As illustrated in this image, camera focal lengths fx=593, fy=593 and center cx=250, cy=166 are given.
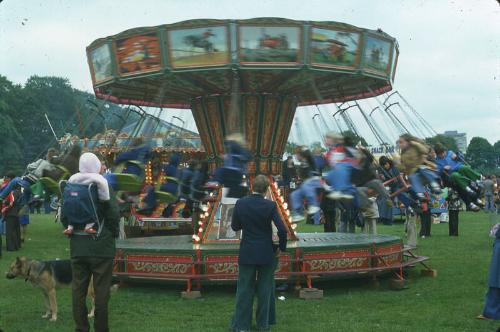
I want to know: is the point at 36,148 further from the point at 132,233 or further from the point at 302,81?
the point at 302,81

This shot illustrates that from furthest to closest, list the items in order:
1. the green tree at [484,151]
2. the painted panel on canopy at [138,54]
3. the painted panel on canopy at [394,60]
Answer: the green tree at [484,151]
the painted panel on canopy at [394,60]
the painted panel on canopy at [138,54]

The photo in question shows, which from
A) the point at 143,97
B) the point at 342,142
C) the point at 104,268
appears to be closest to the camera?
the point at 104,268

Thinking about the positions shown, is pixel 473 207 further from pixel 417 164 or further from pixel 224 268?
pixel 224 268

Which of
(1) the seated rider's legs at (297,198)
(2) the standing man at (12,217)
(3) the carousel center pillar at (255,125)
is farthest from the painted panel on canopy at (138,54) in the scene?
(2) the standing man at (12,217)

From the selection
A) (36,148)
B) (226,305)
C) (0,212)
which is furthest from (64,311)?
(36,148)

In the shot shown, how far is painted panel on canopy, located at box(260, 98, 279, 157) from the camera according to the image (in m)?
11.4

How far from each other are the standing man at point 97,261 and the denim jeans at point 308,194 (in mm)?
2541

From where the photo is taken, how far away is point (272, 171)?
1158 centimetres

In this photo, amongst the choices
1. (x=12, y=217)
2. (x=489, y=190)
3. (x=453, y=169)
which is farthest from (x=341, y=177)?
(x=489, y=190)

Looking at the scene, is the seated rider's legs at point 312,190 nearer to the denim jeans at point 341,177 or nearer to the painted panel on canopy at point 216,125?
the denim jeans at point 341,177

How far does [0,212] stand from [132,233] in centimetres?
465

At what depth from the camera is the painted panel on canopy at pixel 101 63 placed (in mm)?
9398

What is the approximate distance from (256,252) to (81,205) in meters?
2.01

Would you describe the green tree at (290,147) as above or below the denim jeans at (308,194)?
above
